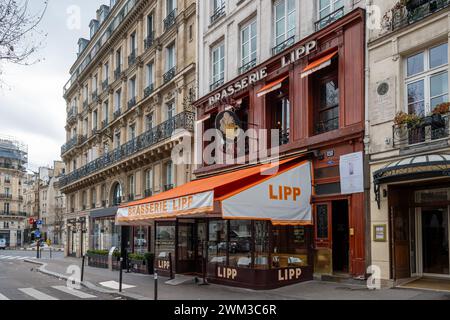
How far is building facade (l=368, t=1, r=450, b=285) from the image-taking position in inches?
434

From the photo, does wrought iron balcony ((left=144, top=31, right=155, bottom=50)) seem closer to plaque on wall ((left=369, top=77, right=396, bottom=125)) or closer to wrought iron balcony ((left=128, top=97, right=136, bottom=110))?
wrought iron balcony ((left=128, top=97, right=136, bottom=110))

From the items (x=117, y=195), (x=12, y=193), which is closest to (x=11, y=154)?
(x=12, y=193)

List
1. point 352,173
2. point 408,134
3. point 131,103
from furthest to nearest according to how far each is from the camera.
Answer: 1. point 131,103
2. point 352,173
3. point 408,134

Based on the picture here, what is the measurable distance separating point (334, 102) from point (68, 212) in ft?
104

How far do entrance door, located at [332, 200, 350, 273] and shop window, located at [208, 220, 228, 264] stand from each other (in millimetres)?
3273

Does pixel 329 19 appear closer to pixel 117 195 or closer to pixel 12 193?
pixel 117 195

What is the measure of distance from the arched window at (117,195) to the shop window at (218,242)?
15106mm

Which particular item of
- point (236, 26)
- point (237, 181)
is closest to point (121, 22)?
point (236, 26)

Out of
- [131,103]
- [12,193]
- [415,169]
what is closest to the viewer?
[415,169]

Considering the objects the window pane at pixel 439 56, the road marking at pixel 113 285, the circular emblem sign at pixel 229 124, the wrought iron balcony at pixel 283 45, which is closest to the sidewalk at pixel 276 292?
the road marking at pixel 113 285

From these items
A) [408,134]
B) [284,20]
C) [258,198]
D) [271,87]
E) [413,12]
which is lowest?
[258,198]

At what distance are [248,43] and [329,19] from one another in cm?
468

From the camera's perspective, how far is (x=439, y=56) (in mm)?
11289

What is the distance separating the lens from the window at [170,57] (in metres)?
24.7
